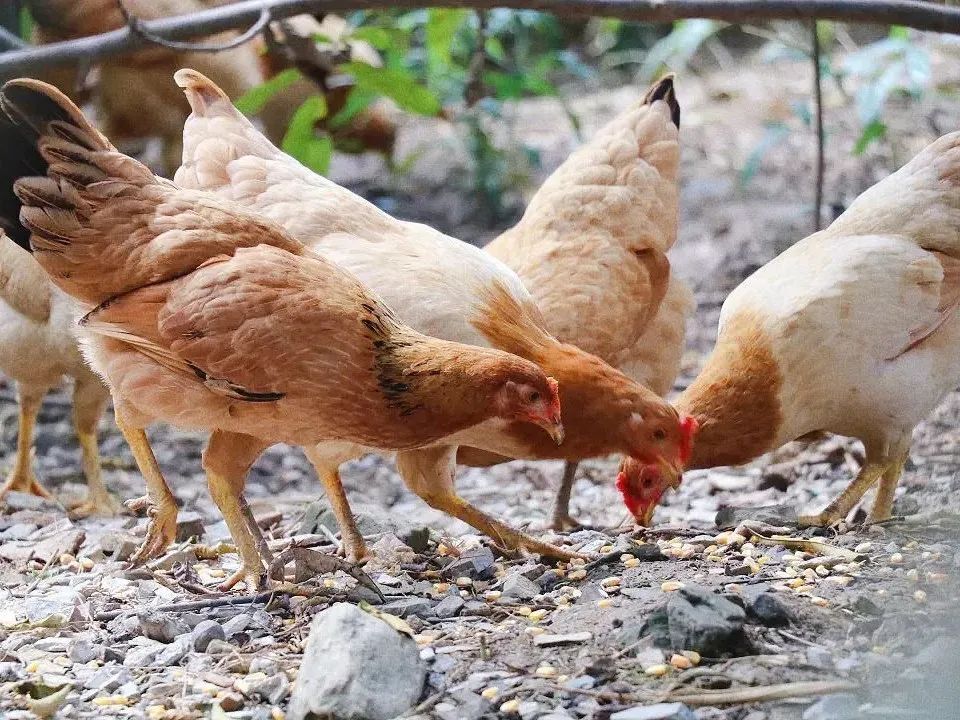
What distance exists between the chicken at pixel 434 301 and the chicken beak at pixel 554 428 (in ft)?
0.61

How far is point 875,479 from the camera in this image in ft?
12.7

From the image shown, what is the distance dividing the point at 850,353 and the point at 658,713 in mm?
1791

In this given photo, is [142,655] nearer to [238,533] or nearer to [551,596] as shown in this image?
[238,533]

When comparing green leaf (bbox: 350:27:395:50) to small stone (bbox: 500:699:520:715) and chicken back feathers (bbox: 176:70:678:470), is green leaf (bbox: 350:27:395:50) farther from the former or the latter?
small stone (bbox: 500:699:520:715)

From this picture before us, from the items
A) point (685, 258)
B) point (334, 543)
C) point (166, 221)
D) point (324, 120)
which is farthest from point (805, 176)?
point (166, 221)

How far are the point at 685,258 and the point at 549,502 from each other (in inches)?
90.3

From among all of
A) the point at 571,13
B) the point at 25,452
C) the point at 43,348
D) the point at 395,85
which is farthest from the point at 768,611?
the point at 395,85

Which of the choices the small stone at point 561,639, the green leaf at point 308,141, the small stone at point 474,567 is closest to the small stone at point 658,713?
the small stone at point 561,639

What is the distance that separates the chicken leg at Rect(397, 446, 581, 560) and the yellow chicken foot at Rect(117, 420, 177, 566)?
714 millimetres

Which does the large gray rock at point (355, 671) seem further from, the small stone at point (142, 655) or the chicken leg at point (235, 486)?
the chicken leg at point (235, 486)

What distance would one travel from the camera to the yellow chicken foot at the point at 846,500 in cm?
371

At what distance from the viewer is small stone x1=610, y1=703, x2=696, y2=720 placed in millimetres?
2291

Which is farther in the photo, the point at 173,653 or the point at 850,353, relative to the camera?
the point at 850,353

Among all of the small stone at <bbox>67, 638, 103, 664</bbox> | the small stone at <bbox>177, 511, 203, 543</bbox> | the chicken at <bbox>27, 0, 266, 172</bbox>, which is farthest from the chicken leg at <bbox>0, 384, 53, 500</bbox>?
the chicken at <bbox>27, 0, 266, 172</bbox>
